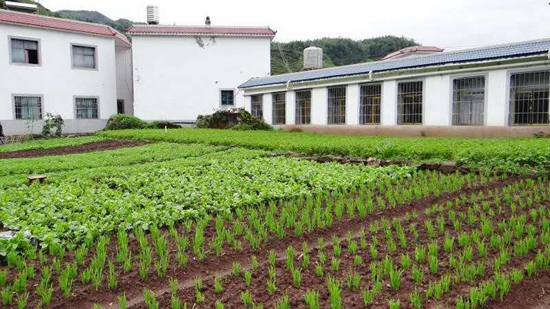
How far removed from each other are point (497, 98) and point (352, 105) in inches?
254

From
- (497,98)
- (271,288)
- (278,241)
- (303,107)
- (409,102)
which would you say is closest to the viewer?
(271,288)

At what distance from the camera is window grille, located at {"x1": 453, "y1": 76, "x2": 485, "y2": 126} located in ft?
51.3

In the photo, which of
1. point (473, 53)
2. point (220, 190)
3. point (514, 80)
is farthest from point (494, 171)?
point (473, 53)

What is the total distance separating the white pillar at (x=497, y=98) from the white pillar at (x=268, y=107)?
12561mm

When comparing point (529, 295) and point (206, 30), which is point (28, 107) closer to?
point (206, 30)

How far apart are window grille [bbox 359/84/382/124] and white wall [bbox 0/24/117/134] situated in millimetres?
16738

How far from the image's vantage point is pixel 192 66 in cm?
2902

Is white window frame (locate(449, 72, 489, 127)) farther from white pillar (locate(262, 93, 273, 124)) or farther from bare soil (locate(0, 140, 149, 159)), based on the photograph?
bare soil (locate(0, 140, 149, 159))

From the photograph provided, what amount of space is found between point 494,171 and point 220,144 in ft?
32.2

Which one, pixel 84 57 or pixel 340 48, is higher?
pixel 340 48

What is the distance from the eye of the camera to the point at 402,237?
4.82 meters

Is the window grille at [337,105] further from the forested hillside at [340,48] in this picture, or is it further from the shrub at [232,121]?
the forested hillside at [340,48]

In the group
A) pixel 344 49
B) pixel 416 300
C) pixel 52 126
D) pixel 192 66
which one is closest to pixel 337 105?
pixel 192 66

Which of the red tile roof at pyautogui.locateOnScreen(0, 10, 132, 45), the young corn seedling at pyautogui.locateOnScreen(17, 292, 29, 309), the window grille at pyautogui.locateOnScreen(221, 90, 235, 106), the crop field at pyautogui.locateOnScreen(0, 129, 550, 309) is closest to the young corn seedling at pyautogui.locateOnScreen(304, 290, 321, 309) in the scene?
the crop field at pyautogui.locateOnScreen(0, 129, 550, 309)
